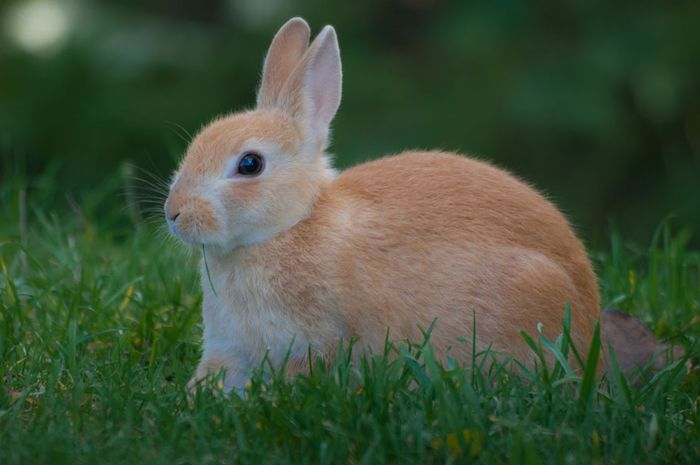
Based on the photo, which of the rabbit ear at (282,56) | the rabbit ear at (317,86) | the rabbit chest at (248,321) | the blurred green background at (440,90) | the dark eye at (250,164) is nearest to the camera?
the rabbit chest at (248,321)

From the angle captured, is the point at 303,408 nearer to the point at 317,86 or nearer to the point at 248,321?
the point at 248,321

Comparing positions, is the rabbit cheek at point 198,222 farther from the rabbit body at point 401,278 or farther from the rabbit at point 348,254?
the rabbit body at point 401,278

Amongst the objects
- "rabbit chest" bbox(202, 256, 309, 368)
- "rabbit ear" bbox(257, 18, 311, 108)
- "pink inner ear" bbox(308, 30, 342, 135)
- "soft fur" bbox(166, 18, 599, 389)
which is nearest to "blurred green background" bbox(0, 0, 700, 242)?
"rabbit ear" bbox(257, 18, 311, 108)

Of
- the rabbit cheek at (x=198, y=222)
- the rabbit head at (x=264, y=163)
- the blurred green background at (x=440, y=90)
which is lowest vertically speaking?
the blurred green background at (x=440, y=90)

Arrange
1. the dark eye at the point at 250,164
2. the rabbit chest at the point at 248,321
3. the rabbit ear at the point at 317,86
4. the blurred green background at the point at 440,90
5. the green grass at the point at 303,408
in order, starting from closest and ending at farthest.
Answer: the green grass at the point at 303,408 → the rabbit chest at the point at 248,321 → the dark eye at the point at 250,164 → the rabbit ear at the point at 317,86 → the blurred green background at the point at 440,90

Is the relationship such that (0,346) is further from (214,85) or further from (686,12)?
(686,12)

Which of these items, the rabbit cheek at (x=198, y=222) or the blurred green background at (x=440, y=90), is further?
the blurred green background at (x=440, y=90)

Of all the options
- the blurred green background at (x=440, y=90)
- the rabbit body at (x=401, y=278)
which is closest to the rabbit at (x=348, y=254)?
the rabbit body at (x=401, y=278)

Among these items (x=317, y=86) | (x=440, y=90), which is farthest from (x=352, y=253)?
(x=440, y=90)
